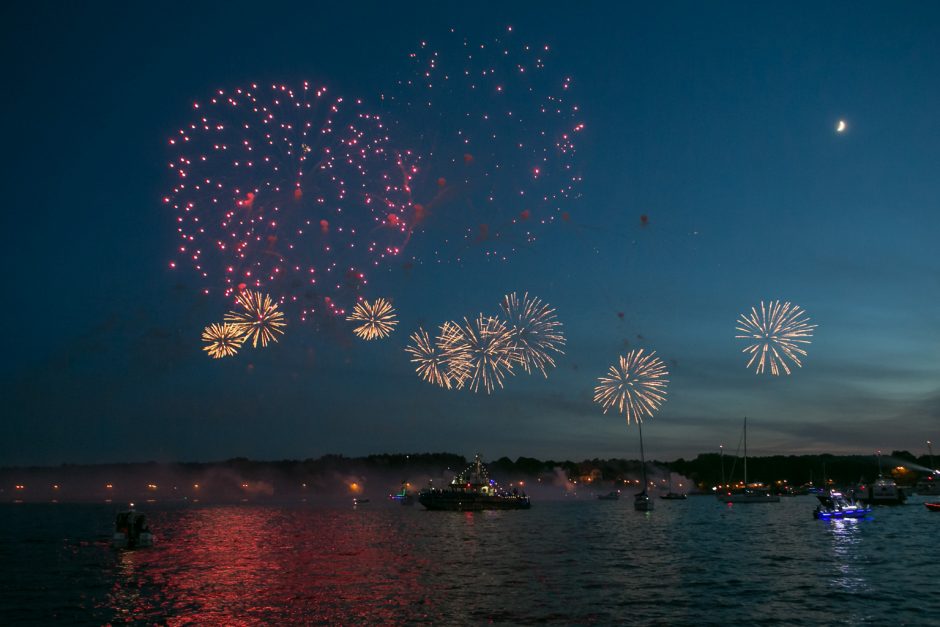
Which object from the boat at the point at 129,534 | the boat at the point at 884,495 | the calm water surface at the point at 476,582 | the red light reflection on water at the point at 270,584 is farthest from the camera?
the boat at the point at 884,495

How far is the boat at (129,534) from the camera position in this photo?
68312 millimetres

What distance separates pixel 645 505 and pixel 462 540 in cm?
10745

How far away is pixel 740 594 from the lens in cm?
4147

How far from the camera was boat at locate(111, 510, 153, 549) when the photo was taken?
6831 cm

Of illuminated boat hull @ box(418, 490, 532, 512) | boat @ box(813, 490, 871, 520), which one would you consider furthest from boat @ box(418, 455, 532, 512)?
boat @ box(813, 490, 871, 520)

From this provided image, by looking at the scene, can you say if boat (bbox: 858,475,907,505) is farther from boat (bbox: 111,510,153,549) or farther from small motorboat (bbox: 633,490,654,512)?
boat (bbox: 111,510,153,549)

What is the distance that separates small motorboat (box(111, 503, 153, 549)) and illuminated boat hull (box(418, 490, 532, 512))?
100m

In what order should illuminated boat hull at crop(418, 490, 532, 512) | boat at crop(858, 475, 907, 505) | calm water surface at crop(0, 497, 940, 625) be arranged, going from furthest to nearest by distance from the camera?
boat at crop(858, 475, 907, 505), illuminated boat hull at crop(418, 490, 532, 512), calm water surface at crop(0, 497, 940, 625)

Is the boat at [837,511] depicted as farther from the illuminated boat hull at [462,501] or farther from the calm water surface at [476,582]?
the illuminated boat hull at [462,501]

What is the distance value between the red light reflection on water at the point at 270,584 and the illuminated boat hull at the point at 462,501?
9286 cm

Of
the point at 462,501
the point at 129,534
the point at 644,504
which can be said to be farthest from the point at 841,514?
the point at 129,534

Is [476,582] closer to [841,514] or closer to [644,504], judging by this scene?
[841,514]

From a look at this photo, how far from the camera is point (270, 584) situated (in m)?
44.2

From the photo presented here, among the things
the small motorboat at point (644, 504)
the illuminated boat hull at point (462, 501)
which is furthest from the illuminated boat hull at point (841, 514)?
the illuminated boat hull at point (462, 501)
